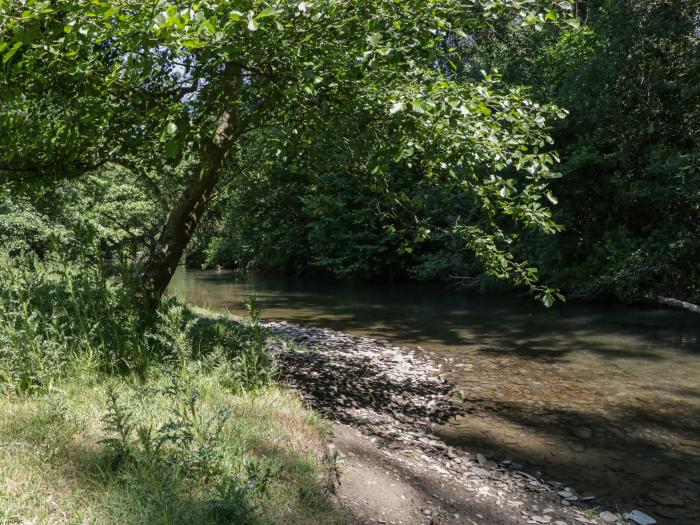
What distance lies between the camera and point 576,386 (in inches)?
327

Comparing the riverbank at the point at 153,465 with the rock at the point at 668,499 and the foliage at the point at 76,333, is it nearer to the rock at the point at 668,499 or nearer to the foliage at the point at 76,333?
the foliage at the point at 76,333

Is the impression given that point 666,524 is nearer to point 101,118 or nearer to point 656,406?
point 656,406

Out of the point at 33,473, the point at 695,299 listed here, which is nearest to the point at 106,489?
the point at 33,473

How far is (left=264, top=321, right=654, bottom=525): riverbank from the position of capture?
4.09 metres

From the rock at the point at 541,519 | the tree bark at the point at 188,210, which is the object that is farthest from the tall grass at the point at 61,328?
the rock at the point at 541,519

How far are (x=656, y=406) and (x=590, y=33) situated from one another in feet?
51.1

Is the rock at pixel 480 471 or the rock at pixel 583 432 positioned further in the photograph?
the rock at pixel 583 432

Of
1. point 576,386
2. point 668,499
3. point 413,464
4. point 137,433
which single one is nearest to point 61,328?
point 137,433

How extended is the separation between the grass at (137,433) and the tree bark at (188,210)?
148 centimetres

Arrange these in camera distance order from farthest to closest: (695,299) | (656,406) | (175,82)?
(695,299) < (656,406) < (175,82)

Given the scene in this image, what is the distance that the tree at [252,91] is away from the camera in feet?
14.1

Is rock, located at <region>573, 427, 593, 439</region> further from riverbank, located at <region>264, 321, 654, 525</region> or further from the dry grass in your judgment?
the dry grass

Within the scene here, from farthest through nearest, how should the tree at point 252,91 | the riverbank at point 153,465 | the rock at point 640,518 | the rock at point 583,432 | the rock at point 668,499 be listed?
the rock at point 583,432 < the rock at point 668,499 < the rock at point 640,518 < the tree at point 252,91 < the riverbank at point 153,465

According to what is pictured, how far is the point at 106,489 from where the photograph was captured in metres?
3.20
